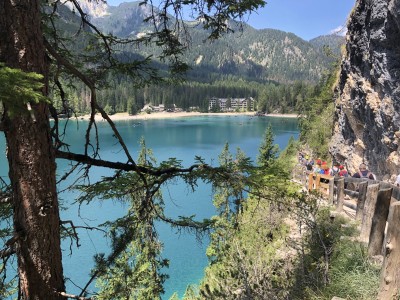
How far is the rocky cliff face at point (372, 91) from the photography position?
38.3ft

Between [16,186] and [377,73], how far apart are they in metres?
14.0

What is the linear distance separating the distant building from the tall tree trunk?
143316mm

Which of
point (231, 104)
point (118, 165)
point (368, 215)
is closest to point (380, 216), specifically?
point (368, 215)

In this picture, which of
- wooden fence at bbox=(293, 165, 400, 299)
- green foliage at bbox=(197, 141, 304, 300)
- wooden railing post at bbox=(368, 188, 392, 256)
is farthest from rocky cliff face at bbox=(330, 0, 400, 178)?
wooden railing post at bbox=(368, 188, 392, 256)

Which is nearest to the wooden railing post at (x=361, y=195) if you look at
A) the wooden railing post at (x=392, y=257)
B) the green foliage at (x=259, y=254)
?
the green foliage at (x=259, y=254)

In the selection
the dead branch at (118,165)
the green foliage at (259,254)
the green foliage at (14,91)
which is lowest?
the green foliage at (259,254)

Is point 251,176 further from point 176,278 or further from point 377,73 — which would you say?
point 176,278

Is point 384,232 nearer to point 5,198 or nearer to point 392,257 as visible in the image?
point 392,257

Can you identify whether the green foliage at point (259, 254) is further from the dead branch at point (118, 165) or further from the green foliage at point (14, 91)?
the green foliage at point (14, 91)

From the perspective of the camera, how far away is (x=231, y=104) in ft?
522

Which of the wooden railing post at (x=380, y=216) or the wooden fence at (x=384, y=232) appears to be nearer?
the wooden fence at (x=384, y=232)

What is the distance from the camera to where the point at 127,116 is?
118 metres

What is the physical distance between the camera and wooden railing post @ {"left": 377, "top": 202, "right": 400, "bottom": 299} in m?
2.66

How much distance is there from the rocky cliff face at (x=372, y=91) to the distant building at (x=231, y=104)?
420 ft
